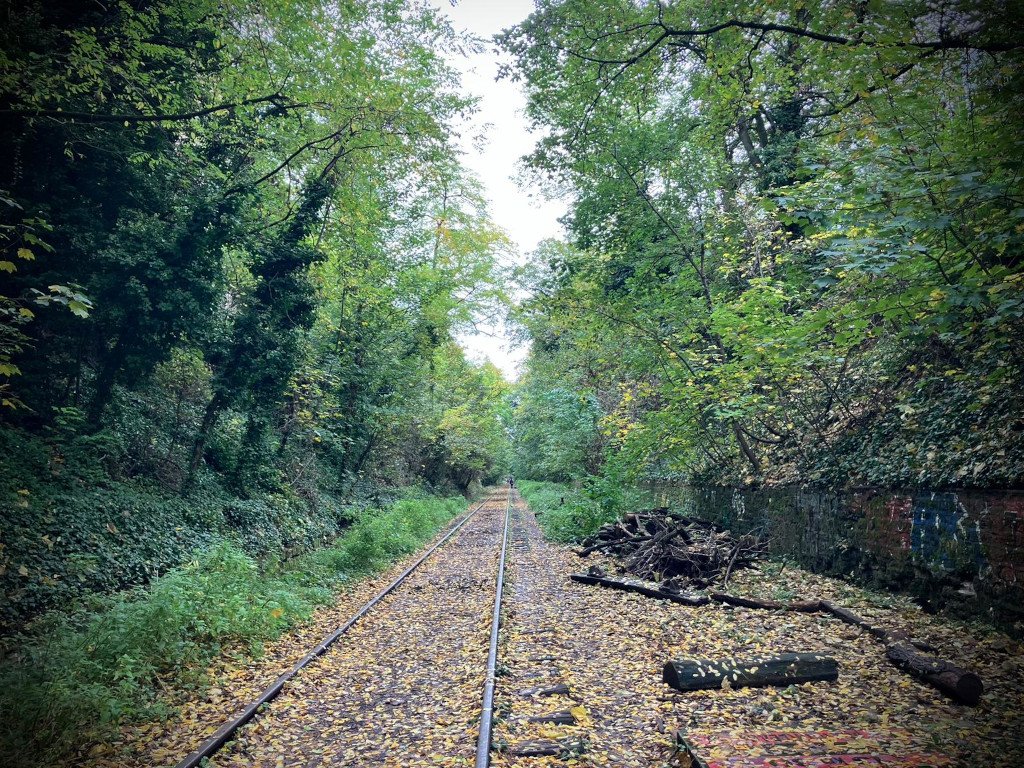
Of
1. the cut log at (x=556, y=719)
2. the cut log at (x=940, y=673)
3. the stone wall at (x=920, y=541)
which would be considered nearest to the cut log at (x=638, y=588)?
the stone wall at (x=920, y=541)

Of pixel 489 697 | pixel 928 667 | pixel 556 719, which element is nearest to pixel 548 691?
pixel 556 719

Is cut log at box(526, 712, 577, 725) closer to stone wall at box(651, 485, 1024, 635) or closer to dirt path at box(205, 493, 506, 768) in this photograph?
dirt path at box(205, 493, 506, 768)

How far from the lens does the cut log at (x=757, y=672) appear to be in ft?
17.1

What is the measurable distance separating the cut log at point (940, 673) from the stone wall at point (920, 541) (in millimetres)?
1178

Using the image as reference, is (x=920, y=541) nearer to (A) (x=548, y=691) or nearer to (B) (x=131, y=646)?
(A) (x=548, y=691)

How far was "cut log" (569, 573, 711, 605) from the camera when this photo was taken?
8227 millimetres

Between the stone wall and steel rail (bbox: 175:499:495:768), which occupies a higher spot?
the stone wall

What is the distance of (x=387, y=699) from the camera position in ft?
18.0

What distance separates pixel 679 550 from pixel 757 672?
16.0 feet

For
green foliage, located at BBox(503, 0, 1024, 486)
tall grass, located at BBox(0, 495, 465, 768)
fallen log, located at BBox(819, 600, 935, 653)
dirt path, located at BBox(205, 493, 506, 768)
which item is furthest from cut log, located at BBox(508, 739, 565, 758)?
green foliage, located at BBox(503, 0, 1024, 486)

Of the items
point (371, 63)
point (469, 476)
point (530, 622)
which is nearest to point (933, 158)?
point (530, 622)

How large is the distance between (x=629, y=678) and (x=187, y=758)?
14.2 ft

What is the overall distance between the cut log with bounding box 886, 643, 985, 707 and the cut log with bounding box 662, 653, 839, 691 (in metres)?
0.64

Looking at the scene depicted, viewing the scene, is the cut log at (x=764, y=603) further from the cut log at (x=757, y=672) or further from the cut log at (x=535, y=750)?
the cut log at (x=535, y=750)
